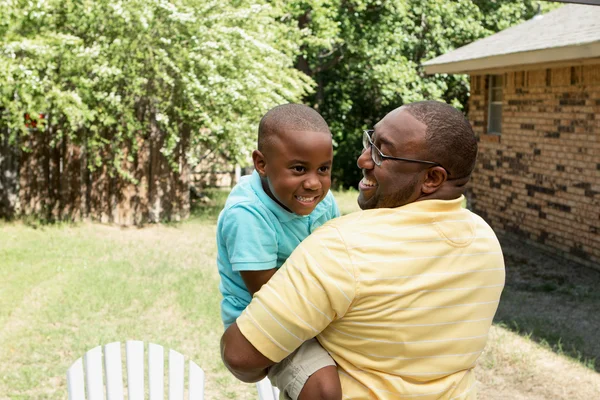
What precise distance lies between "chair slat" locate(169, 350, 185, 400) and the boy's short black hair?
1.72 meters

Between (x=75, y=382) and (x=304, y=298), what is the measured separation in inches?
82.0

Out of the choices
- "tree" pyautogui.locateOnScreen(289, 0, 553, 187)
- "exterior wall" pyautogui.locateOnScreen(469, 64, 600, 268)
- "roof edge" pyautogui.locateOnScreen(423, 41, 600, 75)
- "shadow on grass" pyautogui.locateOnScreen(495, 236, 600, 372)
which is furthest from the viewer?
"tree" pyautogui.locateOnScreen(289, 0, 553, 187)

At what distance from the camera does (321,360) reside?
160cm

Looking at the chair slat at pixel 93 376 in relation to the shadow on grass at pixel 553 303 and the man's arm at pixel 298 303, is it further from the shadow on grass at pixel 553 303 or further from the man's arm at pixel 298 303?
the shadow on grass at pixel 553 303

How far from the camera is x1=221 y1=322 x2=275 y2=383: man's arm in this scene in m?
1.54

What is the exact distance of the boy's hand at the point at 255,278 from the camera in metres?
1.88

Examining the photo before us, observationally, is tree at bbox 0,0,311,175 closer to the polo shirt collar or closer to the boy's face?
the boy's face

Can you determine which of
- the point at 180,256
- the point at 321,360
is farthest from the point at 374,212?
the point at 180,256

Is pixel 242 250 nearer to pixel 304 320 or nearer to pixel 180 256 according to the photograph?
pixel 304 320

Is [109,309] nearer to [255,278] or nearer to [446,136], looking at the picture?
[255,278]

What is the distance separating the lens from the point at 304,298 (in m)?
1.47

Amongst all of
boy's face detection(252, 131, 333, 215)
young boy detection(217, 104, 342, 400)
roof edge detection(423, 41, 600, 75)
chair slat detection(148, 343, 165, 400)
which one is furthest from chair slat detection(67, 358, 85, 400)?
roof edge detection(423, 41, 600, 75)

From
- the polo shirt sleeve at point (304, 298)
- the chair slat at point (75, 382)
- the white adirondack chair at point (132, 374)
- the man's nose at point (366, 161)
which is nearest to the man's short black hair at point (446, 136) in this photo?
the man's nose at point (366, 161)

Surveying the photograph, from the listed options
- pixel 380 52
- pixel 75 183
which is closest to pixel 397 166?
pixel 75 183
